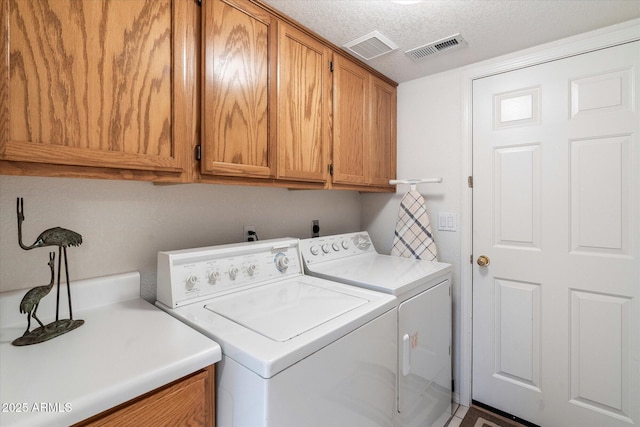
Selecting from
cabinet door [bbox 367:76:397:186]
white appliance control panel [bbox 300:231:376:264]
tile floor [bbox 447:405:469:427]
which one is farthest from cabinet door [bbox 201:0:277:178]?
tile floor [bbox 447:405:469:427]

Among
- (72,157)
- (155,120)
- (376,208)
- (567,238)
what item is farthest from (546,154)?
(72,157)

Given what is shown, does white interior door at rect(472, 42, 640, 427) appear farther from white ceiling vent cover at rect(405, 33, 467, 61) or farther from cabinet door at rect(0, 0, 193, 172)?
cabinet door at rect(0, 0, 193, 172)

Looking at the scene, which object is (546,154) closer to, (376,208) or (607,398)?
(376,208)

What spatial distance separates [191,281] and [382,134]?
5.35 feet

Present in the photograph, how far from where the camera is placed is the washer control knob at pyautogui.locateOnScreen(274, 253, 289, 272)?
158 cm

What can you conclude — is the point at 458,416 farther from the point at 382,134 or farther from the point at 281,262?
the point at 382,134

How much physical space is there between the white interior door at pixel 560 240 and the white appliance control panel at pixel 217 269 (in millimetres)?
1360

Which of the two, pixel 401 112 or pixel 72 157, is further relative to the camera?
pixel 401 112

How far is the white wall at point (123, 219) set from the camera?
1094 millimetres

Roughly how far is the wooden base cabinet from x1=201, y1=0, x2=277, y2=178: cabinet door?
2.42 ft

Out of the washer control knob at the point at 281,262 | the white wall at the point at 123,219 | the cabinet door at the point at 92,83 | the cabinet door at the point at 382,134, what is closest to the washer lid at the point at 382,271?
the washer control knob at the point at 281,262

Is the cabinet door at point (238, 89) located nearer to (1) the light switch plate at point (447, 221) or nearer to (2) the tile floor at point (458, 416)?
(1) the light switch plate at point (447, 221)

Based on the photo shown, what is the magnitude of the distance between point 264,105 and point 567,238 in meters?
1.83

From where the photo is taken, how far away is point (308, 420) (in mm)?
929
